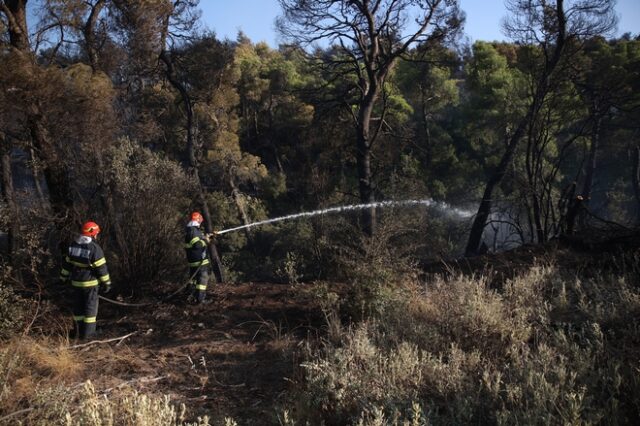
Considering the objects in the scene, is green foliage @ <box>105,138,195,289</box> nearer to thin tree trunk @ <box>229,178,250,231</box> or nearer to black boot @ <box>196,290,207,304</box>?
black boot @ <box>196,290,207,304</box>

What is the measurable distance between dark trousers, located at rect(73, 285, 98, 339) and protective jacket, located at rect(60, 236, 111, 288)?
103 mm

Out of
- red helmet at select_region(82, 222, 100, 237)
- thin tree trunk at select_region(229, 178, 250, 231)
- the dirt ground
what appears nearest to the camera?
the dirt ground

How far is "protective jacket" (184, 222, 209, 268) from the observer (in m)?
6.98

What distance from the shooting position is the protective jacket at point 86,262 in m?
5.79

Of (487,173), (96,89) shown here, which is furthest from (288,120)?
(96,89)

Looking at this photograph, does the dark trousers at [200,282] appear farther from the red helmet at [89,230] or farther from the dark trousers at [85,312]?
the red helmet at [89,230]

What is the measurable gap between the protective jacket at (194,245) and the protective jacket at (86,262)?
1364 mm

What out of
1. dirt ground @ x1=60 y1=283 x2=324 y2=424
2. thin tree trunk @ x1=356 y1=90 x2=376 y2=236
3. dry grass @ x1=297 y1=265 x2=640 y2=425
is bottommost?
dirt ground @ x1=60 y1=283 x2=324 y2=424

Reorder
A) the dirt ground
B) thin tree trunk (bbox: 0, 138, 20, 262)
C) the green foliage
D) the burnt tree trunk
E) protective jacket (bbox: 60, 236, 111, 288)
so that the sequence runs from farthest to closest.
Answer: the burnt tree trunk < thin tree trunk (bbox: 0, 138, 20, 262) < the green foliage < protective jacket (bbox: 60, 236, 111, 288) < the dirt ground

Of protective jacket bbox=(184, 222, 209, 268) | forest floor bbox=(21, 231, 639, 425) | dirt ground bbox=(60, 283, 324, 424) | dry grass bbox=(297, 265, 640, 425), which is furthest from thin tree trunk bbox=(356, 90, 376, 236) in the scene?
dry grass bbox=(297, 265, 640, 425)

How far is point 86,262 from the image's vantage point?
582cm

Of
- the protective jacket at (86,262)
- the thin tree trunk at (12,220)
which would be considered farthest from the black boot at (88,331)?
the thin tree trunk at (12,220)

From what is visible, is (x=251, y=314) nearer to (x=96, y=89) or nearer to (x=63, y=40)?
(x=96, y=89)

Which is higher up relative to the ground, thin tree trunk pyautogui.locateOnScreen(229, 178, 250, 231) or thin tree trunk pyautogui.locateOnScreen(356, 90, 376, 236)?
thin tree trunk pyautogui.locateOnScreen(356, 90, 376, 236)
